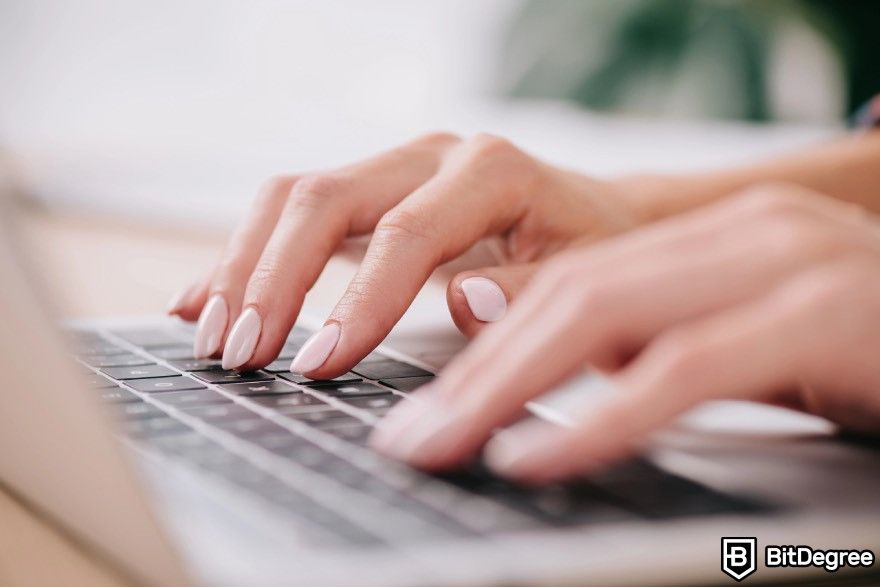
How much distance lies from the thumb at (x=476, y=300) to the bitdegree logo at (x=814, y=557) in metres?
0.29

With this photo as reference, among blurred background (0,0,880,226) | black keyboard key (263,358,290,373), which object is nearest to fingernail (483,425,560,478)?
black keyboard key (263,358,290,373)

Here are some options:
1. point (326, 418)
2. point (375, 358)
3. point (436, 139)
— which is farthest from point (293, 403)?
point (436, 139)

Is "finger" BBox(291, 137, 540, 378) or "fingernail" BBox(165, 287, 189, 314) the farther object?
"fingernail" BBox(165, 287, 189, 314)

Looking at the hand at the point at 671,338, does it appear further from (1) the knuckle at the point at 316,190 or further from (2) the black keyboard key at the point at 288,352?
(1) the knuckle at the point at 316,190

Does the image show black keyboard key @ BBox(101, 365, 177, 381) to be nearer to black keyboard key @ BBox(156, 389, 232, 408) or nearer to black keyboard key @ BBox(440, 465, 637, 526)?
black keyboard key @ BBox(156, 389, 232, 408)

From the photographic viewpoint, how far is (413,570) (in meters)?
0.25

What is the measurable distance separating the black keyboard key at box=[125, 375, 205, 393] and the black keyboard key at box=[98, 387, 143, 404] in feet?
0.04

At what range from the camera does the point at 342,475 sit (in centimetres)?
32

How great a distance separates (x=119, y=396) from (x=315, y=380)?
11 centimetres

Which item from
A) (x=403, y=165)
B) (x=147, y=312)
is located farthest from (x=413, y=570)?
(x=147, y=312)

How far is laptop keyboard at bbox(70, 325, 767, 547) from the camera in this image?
286 millimetres

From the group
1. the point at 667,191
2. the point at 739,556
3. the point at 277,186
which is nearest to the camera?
the point at 739,556

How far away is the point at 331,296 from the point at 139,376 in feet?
1.48

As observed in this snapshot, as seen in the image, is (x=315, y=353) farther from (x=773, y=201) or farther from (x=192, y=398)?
(x=773, y=201)
